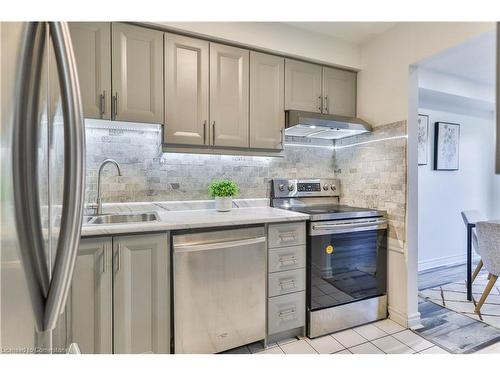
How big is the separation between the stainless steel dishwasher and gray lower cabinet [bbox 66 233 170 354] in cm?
8

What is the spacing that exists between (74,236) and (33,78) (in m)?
0.29

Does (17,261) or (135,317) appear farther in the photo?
(135,317)

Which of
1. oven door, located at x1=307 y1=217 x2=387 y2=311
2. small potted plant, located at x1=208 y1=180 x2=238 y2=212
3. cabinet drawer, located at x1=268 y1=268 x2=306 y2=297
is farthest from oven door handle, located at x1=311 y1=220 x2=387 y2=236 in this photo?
small potted plant, located at x1=208 y1=180 x2=238 y2=212

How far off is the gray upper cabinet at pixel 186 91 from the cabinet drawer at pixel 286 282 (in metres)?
1.12

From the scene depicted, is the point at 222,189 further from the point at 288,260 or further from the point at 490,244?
the point at 490,244

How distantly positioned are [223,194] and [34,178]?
64.3 inches

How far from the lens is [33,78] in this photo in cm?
44

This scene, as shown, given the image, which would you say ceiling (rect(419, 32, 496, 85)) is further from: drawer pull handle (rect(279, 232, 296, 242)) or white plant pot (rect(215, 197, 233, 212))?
white plant pot (rect(215, 197, 233, 212))

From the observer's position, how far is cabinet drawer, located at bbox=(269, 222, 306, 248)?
1.81 m

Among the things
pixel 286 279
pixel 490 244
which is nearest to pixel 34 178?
pixel 286 279

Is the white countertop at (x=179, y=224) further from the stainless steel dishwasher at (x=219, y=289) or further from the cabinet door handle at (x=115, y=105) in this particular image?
the cabinet door handle at (x=115, y=105)

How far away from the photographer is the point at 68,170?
49 cm
